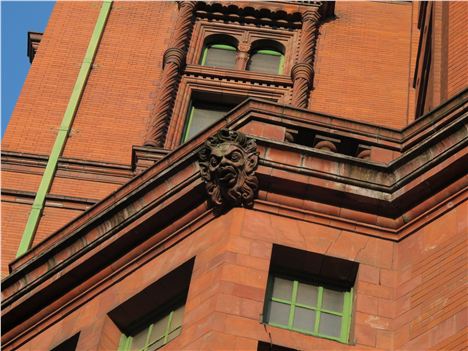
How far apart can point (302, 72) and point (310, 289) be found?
47.0 ft

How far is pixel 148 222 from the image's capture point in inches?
783

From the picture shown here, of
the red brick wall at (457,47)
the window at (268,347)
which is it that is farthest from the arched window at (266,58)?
the window at (268,347)

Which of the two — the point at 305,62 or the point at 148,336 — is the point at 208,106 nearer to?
the point at 305,62

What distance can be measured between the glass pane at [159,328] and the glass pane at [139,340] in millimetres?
163

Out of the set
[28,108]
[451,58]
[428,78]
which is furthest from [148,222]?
[28,108]

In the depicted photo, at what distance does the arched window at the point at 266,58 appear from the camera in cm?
3334

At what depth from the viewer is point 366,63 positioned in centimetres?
3378

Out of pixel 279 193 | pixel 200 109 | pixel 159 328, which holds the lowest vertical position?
pixel 159 328

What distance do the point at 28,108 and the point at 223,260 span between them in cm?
1489

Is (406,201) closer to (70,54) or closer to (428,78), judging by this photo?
(428,78)

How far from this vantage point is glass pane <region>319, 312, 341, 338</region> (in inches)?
711

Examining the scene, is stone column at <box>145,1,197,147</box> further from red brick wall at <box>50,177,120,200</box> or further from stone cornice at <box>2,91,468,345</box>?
stone cornice at <box>2,91,468,345</box>

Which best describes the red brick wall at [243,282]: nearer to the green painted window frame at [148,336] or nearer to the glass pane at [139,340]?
the green painted window frame at [148,336]

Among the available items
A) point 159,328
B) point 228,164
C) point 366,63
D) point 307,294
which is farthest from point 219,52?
point 307,294
